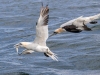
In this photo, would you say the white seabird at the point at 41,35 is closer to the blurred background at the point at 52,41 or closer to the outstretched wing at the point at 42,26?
the outstretched wing at the point at 42,26

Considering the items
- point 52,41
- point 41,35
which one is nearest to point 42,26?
point 41,35

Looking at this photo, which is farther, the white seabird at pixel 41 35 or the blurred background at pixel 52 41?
the blurred background at pixel 52 41

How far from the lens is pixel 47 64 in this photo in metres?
24.7

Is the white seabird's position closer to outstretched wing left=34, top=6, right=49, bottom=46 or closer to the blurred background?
outstretched wing left=34, top=6, right=49, bottom=46

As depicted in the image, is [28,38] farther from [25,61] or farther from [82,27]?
[82,27]

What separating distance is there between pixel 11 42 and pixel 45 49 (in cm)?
1163

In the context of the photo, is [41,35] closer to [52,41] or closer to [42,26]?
[42,26]

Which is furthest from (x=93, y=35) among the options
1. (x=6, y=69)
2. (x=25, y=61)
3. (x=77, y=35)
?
(x=6, y=69)

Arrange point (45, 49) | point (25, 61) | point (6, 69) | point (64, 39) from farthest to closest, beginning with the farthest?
1. point (64, 39)
2. point (25, 61)
3. point (6, 69)
4. point (45, 49)

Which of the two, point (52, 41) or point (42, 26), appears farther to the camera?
point (52, 41)

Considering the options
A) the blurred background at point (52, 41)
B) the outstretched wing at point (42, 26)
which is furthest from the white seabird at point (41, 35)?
the blurred background at point (52, 41)

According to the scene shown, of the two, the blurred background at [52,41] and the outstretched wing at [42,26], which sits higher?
the outstretched wing at [42,26]

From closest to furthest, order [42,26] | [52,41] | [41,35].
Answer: [42,26]
[41,35]
[52,41]

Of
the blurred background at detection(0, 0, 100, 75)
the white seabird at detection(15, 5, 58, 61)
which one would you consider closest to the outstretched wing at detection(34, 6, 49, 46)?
the white seabird at detection(15, 5, 58, 61)
